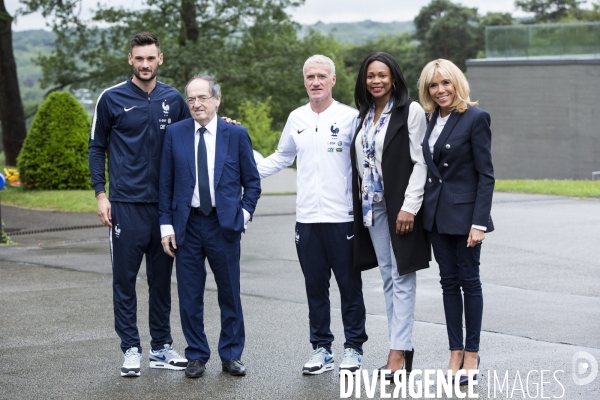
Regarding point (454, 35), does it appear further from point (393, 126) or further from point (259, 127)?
point (393, 126)

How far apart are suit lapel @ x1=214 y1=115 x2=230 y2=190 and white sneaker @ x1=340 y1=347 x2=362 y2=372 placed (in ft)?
4.61

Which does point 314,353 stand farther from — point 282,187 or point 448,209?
point 282,187

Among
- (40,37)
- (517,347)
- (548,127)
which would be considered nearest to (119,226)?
(517,347)

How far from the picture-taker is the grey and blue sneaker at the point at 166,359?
6.07 meters

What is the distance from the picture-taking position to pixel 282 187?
34.2 metres

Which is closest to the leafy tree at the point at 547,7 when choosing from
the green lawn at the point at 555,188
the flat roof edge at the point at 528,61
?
the flat roof edge at the point at 528,61

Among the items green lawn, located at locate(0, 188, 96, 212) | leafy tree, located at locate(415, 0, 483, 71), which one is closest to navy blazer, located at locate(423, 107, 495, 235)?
green lawn, located at locate(0, 188, 96, 212)

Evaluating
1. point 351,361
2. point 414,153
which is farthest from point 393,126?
point 351,361

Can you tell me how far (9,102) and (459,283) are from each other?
952 inches

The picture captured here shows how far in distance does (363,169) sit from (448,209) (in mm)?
602

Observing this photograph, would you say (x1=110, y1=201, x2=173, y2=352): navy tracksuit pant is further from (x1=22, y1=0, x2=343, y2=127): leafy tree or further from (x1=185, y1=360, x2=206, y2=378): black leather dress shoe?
(x1=22, y1=0, x2=343, y2=127): leafy tree

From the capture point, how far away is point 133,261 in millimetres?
6004

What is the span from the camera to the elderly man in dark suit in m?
5.83

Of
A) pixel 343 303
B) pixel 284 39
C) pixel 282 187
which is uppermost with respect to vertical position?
pixel 284 39
